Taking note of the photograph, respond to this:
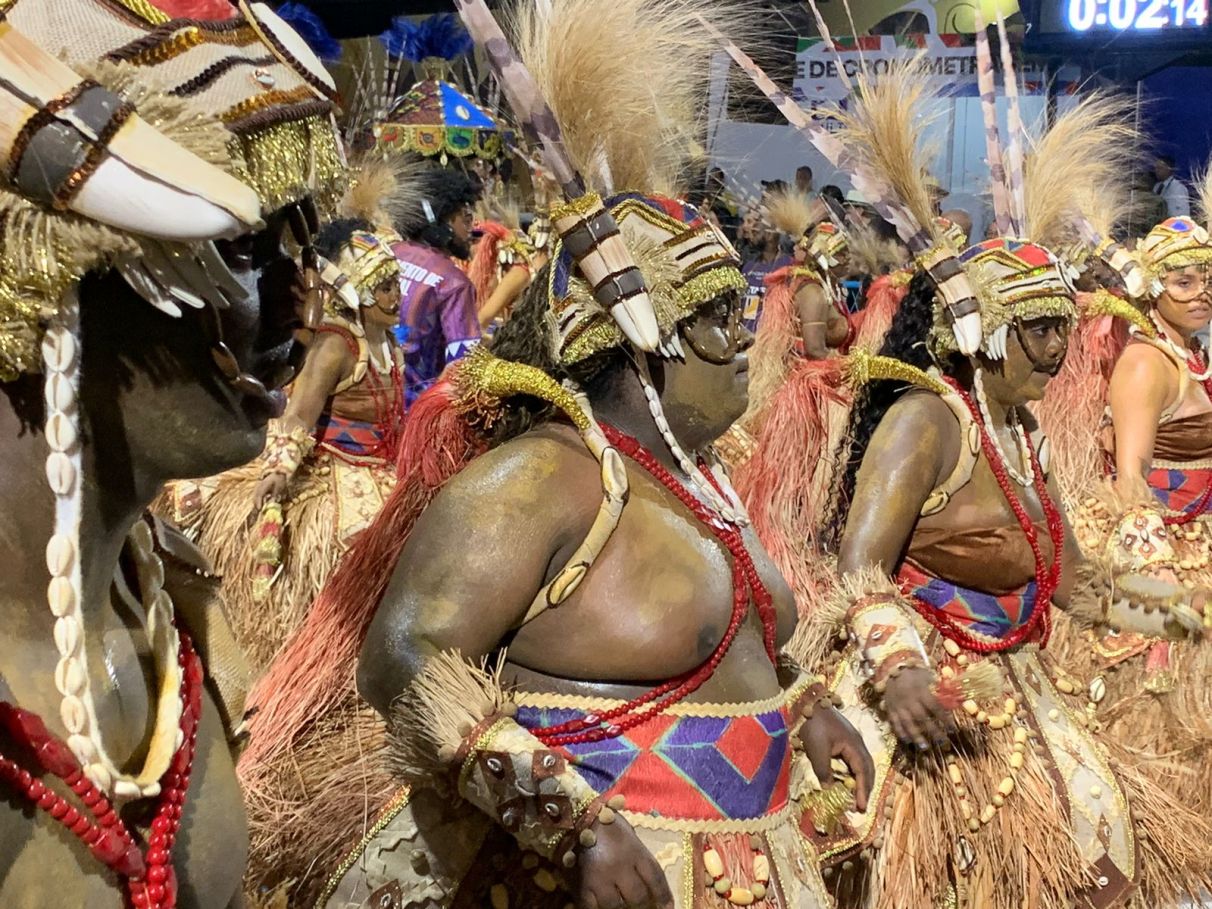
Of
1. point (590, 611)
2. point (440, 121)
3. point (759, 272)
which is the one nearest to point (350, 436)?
point (590, 611)

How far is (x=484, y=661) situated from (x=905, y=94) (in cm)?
228

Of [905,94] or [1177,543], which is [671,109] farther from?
[1177,543]

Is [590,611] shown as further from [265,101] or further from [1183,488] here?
[1183,488]

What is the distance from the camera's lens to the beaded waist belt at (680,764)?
2178 millimetres

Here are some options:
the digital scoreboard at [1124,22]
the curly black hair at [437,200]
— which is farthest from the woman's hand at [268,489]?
the digital scoreboard at [1124,22]

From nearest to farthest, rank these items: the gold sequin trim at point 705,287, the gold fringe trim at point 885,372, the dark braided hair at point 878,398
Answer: the gold sequin trim at point 705,287, the gold fringe trim at point 885,372, the dark braided hair at point 878,398

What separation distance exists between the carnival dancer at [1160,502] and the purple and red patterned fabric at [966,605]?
1.61 ft

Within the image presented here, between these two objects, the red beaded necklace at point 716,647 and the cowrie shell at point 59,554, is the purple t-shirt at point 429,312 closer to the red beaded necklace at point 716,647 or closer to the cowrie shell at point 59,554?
the red beaded necklace at point 716,647

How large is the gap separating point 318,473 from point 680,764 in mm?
3293

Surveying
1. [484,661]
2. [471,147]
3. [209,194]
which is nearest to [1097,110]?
[484,661]

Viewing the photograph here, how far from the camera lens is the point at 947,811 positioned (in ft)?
10.7

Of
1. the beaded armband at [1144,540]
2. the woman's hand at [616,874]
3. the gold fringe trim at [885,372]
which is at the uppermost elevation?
the woman's hand at [616,874]

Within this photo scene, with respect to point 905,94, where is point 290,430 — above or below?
below

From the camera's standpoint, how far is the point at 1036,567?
11.3 ft
